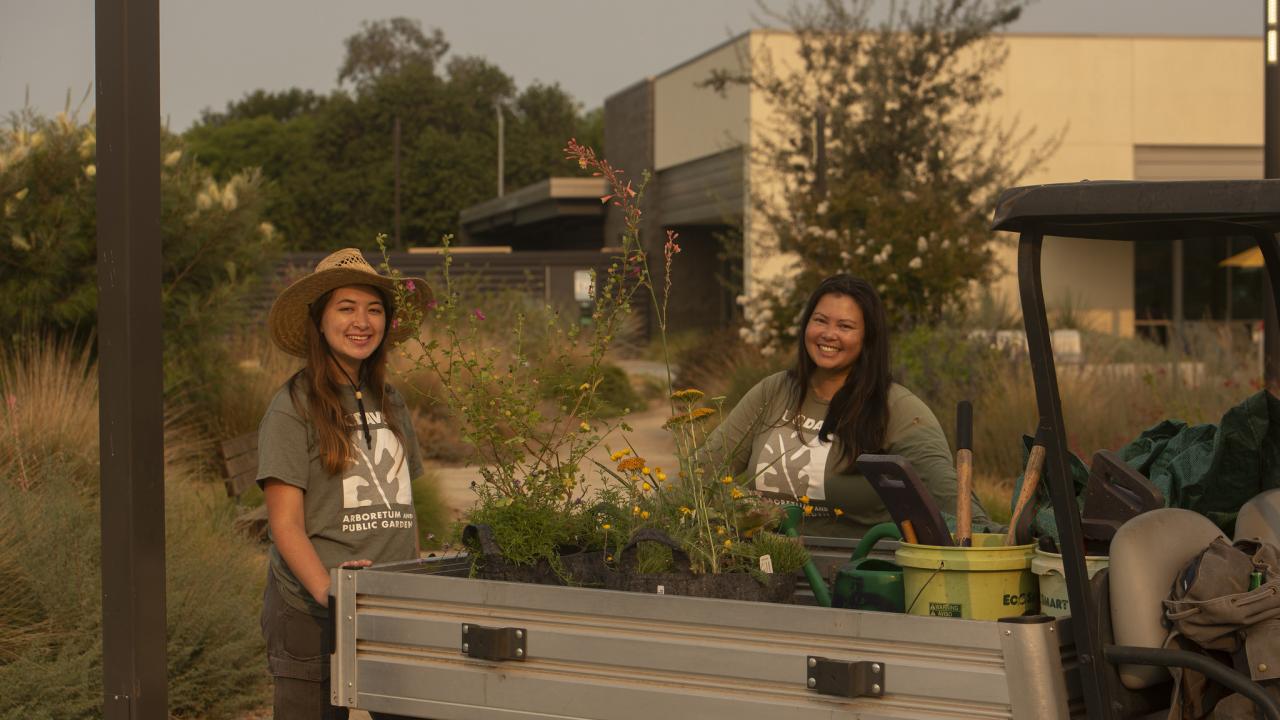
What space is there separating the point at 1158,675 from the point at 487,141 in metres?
64.0

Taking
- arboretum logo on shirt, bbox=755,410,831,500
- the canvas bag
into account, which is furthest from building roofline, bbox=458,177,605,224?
the canvas bag

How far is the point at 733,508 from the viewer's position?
10.3ft

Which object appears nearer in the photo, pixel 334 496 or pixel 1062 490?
pixel 1062 490

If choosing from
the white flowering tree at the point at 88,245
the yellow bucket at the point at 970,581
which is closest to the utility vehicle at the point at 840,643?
the yellow bucket at the point at 970,581

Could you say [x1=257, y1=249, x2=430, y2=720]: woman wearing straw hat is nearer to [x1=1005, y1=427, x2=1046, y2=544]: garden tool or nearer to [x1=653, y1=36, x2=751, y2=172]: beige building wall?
[x1=1005, y1=427, x2=1046, y2=544]: garden tool

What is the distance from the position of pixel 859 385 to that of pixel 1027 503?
1.42 metres

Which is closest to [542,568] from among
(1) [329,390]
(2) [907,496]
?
(2) [907,496]

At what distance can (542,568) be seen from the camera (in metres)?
3.14

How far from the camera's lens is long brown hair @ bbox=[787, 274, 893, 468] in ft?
13.7

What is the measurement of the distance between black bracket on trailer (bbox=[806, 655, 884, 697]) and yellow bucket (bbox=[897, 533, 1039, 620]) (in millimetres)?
288

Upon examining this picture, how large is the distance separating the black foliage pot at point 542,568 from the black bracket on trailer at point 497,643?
25cm

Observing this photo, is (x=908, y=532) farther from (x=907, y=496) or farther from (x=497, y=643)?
(x=497, y=643)

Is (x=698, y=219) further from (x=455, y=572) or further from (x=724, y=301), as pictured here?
(x=455, y=572)

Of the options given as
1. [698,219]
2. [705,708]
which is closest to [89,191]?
[705,708]
